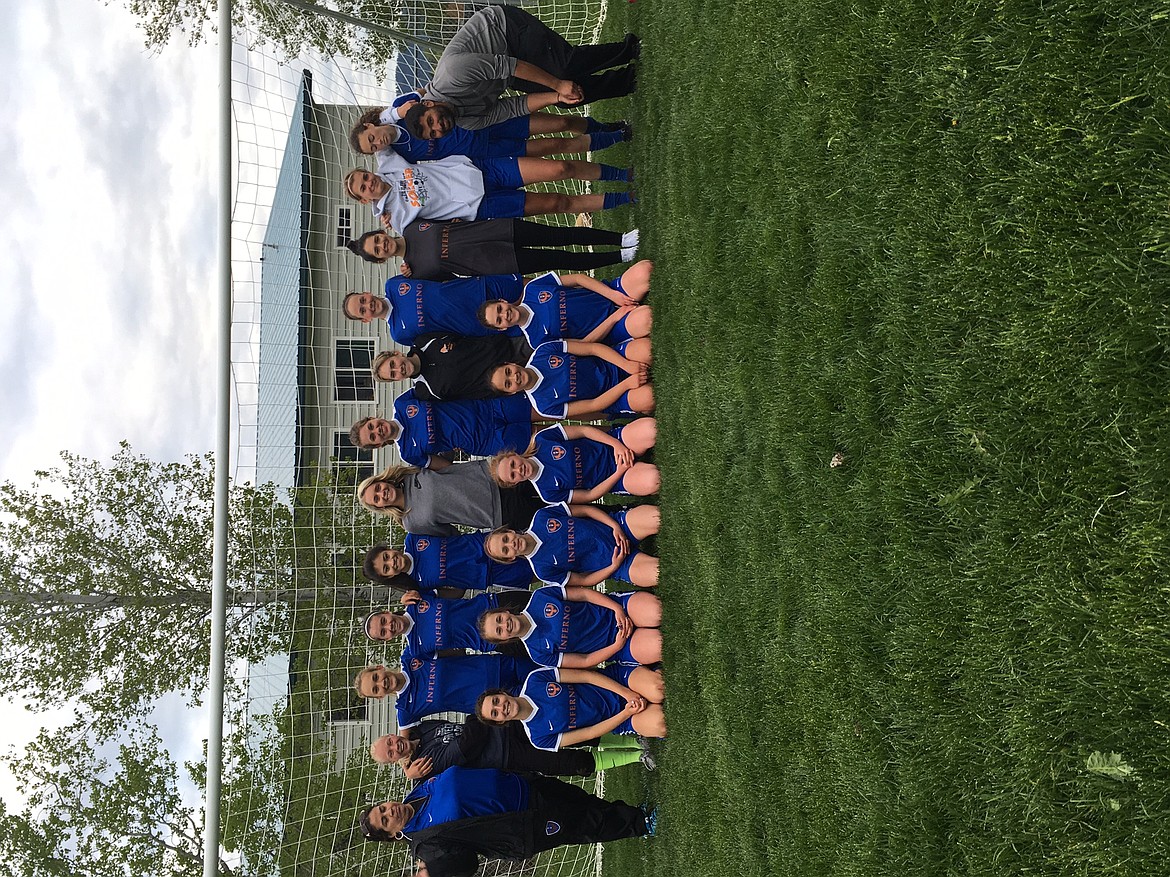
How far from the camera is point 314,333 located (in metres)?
9.05

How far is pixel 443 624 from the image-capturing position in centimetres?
549

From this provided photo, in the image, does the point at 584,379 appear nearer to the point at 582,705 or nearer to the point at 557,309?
the point at 557,309

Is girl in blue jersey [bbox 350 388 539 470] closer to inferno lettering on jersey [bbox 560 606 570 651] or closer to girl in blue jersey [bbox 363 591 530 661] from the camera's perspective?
girl in blue jersey [bbox 363 591 530 661]

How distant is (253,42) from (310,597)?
5992 mm

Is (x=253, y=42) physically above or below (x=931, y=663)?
above

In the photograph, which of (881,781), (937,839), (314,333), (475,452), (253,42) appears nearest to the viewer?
(937,839)

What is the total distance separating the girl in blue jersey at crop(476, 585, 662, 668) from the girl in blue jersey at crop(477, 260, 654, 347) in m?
1.70

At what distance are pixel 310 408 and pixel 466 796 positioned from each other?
19.0ft

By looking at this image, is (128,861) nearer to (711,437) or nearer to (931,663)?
(711,437)

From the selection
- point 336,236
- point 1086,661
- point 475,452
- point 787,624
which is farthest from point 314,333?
point 1086,661

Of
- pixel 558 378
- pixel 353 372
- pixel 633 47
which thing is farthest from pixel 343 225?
pixel 558 378

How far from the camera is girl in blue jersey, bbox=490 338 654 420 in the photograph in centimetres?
529

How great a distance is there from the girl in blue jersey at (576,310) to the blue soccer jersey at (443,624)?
71.9 inches

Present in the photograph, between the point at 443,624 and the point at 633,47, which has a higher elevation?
the point at 633,47
